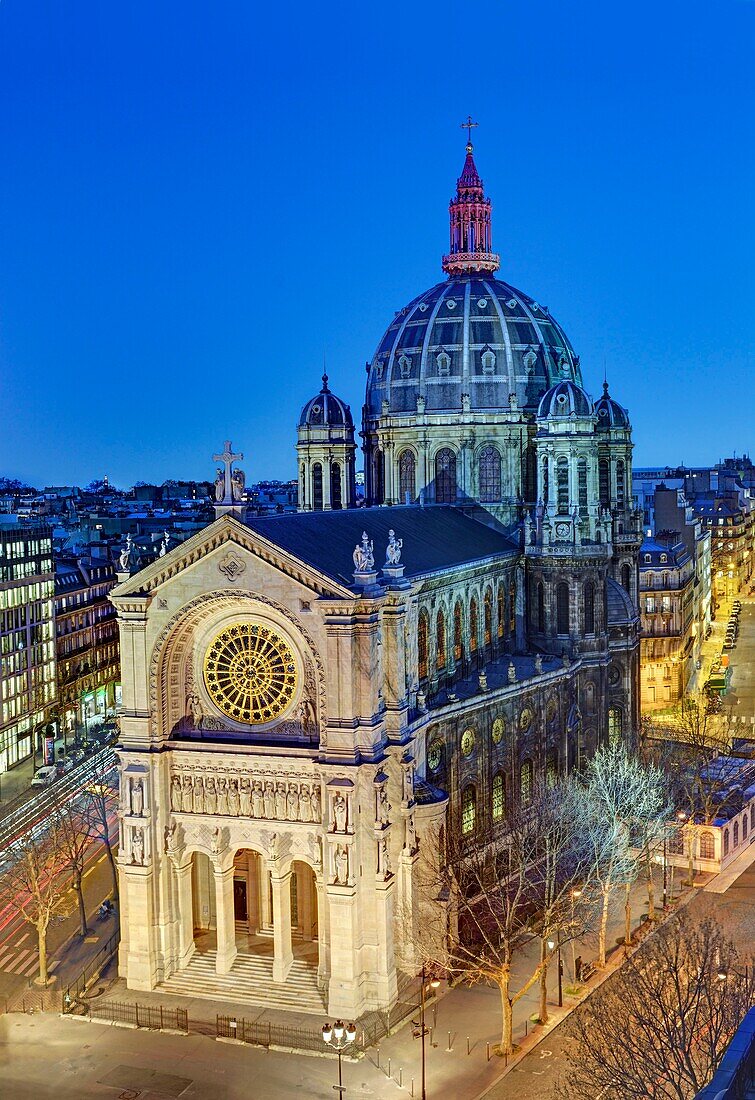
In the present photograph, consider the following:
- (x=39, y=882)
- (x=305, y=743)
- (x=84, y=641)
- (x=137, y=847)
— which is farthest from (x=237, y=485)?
(x=84, y=641)

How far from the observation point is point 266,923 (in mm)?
69688

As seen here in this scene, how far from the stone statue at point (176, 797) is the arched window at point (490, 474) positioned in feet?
146

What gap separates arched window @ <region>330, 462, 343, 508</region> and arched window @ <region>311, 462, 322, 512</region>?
1035 mm

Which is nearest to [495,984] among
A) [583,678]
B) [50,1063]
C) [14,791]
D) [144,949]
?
[144,949]

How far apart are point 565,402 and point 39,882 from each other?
2008 inches

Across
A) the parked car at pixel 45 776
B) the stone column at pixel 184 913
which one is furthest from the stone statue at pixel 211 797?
the parked car at pixel 45 776

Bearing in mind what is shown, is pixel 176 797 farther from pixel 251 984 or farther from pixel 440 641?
pixel 440 641

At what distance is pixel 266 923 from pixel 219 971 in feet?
16.9

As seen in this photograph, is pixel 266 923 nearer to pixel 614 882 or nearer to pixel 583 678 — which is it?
pixel 614 882

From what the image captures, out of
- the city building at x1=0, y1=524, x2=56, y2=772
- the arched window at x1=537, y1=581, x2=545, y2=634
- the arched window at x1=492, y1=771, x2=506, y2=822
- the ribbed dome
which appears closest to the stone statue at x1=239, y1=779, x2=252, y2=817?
the arched window at x1=492, y1=771, x2=506, y2=822

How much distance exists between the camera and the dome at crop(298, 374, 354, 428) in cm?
11044

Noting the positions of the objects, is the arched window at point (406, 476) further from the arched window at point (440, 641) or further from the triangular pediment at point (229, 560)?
the triangular pediment at point (229, 560)

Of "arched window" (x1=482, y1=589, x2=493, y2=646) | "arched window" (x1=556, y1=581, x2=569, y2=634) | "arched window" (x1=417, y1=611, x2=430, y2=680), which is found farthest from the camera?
"arched window" (x1=556, y1=581, x2=569, y2=634)

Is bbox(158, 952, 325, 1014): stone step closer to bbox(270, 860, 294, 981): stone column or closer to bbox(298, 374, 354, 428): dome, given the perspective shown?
bbox(270, 860, 294, 981): stone column
